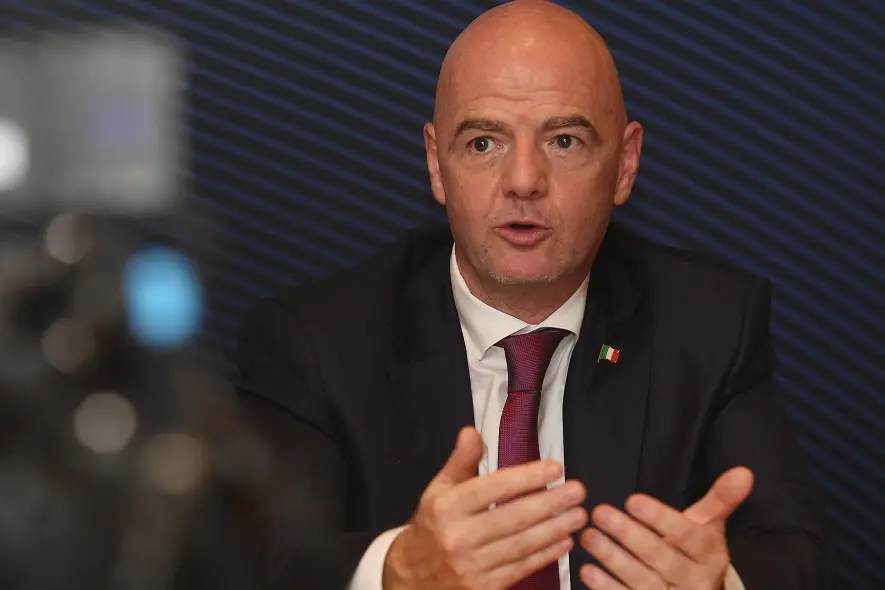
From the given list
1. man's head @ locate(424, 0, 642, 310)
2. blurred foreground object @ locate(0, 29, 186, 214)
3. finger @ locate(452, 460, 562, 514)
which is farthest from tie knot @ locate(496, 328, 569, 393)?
blurred foreground object @ locate(0, 29, 186, 214)

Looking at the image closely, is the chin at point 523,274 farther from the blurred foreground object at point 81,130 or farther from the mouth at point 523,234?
the blurred foreground object at point 81,130

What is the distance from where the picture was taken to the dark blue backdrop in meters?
1.77

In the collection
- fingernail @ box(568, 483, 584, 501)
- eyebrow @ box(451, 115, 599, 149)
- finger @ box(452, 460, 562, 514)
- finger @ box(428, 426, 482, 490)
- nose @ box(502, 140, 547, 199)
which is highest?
eyebrow @ box(451, 115, 599, 149)

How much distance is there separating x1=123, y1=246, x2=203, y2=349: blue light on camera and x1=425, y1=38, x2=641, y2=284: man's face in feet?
2.83

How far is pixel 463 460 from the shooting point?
112 cm

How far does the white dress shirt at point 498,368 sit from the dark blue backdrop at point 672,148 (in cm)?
34

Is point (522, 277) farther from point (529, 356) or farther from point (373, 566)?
point (373, 566)

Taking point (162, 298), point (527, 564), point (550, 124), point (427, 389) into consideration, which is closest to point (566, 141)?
point (550, 124)

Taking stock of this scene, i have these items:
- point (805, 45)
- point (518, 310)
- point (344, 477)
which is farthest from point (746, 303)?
point (344, 477)

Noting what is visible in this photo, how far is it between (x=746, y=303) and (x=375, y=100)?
2.38 ft

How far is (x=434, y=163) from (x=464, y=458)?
664 millimetres

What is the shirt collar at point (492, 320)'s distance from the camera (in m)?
1.59

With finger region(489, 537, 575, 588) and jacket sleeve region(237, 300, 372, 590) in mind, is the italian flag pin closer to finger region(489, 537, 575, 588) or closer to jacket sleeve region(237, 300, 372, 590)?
jacket sleeve region(237, 300, 372, 590)

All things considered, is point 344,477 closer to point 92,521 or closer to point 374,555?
point 374,555
